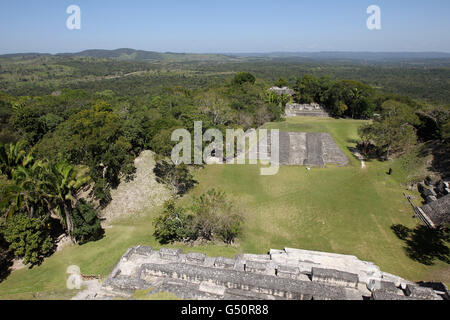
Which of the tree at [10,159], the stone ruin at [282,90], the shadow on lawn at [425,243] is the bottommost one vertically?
the shadow on lawn at [425,243]

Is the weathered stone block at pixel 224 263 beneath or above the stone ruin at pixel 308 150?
beneath

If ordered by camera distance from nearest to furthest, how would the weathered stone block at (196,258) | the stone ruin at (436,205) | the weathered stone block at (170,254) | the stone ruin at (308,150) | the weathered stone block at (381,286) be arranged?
the weathered stone block at (381,286), the weathered stone block at (196,258), the weathered stone block at (170,254), the stone ruin at (436,205), the stone ruin at (308,150)

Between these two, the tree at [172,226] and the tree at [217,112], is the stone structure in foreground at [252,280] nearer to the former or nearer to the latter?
the tree at [172,226]

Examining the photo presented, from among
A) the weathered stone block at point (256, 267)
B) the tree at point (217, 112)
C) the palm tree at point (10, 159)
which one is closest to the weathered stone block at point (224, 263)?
A: the weathered stone block at point (256, 267)

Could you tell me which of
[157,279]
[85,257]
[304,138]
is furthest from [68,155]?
[304,138]

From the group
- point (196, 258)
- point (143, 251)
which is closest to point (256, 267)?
point (196, 258)

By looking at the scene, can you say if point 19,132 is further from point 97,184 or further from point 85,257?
point 85,257

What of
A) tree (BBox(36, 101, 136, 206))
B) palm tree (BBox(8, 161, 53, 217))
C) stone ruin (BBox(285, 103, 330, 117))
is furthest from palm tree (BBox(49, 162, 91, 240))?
stone ruin (BBox(285, 103, 330, 117))
